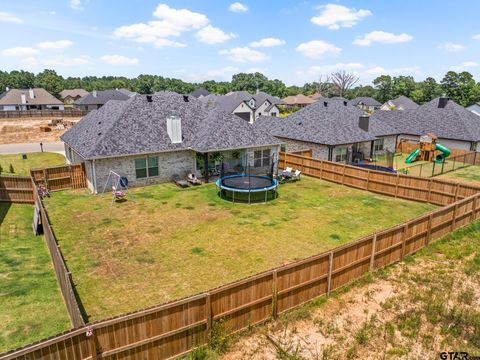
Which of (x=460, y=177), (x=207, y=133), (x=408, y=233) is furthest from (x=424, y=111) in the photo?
(x=408, y=233)

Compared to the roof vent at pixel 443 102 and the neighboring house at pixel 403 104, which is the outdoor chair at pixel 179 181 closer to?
the roof vent at pixel 443 102

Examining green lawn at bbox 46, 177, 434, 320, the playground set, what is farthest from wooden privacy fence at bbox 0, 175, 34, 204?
the playground set

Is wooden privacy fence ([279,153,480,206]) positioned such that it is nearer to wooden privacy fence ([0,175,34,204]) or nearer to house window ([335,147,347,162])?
house window ([335,147,347,162])

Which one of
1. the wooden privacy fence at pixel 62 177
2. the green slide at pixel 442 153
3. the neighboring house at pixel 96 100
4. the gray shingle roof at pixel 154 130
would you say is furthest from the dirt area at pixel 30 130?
the green slide at pixel 442 153

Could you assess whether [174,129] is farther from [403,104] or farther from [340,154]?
[403,104]

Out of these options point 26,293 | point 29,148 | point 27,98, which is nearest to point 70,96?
point 27,98

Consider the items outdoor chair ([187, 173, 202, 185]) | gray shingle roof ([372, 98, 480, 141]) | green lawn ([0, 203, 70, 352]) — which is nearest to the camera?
green lawn ([0, 203, 70, 352])
